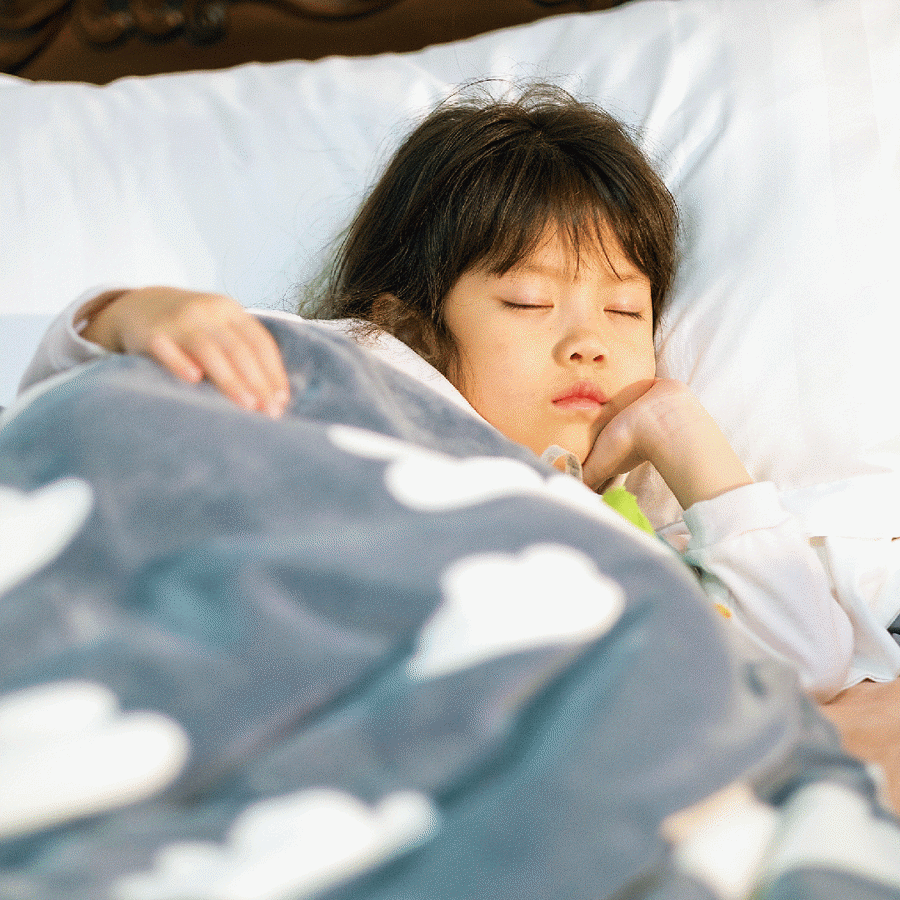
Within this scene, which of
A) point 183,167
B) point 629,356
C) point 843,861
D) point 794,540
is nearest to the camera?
point 843,861

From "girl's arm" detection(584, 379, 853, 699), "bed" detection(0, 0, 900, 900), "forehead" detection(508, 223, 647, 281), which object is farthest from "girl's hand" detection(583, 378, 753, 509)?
"bed" detection(0, 0, 900, 900)

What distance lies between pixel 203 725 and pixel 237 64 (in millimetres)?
A: 1277

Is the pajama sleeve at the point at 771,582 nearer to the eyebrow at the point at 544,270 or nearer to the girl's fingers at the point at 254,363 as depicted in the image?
the eyebrow at the point at 544,270

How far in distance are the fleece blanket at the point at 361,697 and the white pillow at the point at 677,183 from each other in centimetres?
48

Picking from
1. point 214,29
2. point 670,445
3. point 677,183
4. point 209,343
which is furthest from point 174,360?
point 214,29

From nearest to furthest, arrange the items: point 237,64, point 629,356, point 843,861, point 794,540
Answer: point 843,861 < point 794,540 < point 629,356 < point 237,64

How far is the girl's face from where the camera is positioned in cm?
86

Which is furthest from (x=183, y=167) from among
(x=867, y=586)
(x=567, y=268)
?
(x=867, y=586)

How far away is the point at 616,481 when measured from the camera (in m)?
1.00

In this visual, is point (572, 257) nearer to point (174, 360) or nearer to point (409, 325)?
point (409, 325)

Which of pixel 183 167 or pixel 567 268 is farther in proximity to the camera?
pixel 183 167

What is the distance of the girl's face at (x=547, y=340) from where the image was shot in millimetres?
857

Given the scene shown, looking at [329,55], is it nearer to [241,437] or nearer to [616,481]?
[616,481]

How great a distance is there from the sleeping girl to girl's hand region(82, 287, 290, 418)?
6 cm
